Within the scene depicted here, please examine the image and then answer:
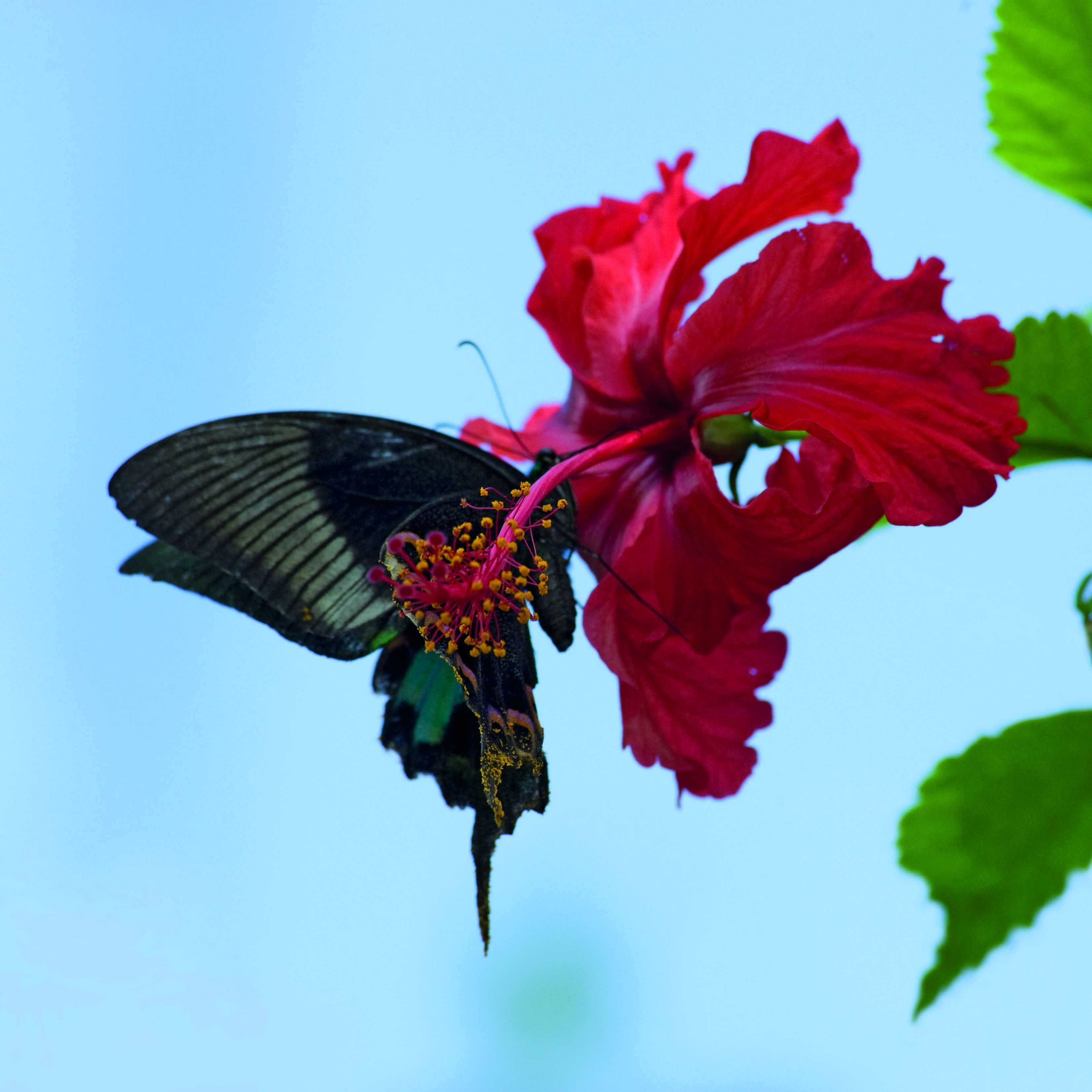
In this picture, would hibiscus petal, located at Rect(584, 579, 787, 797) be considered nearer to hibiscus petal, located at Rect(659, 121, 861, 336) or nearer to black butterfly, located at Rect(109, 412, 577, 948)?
black butterfly, located at Rect(109, 412, 577, 948)

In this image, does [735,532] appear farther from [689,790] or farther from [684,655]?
[689,790]

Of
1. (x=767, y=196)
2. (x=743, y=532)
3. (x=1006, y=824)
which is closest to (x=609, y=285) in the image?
(x=767, y=196)

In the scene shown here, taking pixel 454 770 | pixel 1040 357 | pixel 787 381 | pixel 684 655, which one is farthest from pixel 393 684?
pixel 1040 357

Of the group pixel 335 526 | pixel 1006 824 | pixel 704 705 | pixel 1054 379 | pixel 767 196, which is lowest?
pixel 1006 824

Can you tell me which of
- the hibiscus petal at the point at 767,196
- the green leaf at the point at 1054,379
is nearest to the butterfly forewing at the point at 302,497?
the hibiscus petal at the point at 767,196

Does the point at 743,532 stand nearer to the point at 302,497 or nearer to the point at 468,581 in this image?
the point at 468,581

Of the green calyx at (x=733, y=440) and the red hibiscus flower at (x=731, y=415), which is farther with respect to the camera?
the green calyx at (x=733, y=440)

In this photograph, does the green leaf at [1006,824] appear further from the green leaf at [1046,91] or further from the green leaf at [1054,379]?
the green leaf at [1046,91]
